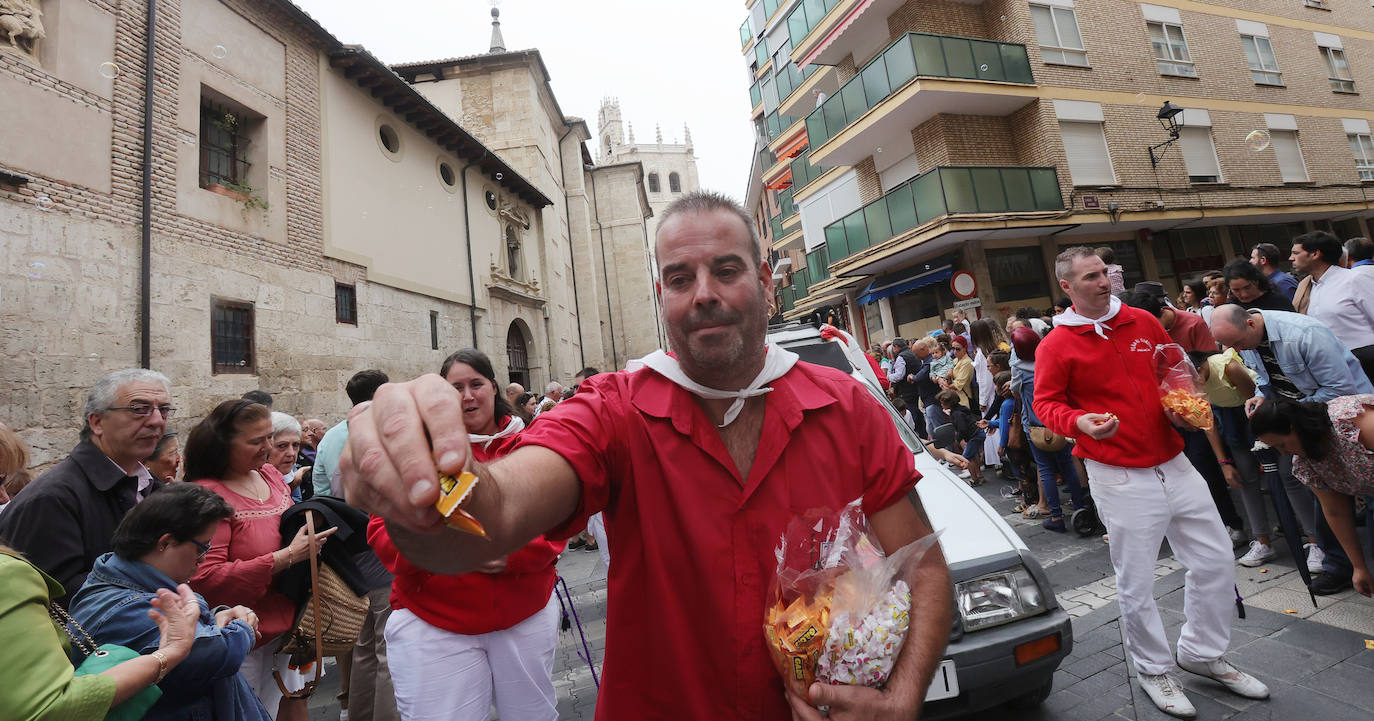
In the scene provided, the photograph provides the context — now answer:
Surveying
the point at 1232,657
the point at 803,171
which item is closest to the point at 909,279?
the point at 803,171

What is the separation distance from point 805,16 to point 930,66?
632 centimetres

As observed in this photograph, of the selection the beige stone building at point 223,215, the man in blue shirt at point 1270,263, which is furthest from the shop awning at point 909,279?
the beige stone building at point 223,215

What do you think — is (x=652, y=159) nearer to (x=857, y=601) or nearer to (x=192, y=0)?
(x=192, y=0)

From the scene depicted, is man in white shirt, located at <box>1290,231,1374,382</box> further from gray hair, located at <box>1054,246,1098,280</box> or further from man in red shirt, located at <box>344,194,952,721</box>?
man in red shirt, located at <box>344,194,952,721</box>

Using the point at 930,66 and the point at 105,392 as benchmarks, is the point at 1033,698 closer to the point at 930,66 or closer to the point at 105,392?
the point at 105,392

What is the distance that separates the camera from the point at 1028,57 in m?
15.8

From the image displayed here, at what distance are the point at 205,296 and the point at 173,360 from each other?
48.6 inches

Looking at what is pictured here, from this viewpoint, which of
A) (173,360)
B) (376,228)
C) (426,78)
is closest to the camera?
(173,360)

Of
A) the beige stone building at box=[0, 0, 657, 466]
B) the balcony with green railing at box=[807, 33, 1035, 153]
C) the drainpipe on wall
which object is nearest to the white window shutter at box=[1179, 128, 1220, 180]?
the balcony with green railing at box=[807, 33, 1035, 153]

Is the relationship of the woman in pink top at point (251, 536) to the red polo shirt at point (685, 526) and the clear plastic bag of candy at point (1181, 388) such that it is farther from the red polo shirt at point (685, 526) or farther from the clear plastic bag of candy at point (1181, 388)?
the clear plastic bag of candy at point (1181, 388)

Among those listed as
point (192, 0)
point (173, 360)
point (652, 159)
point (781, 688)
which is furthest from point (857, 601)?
point (652, 159)

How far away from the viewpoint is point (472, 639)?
2467mm

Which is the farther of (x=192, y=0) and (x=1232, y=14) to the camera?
(x=1232, y=14)

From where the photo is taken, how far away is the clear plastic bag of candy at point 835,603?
125 cm
